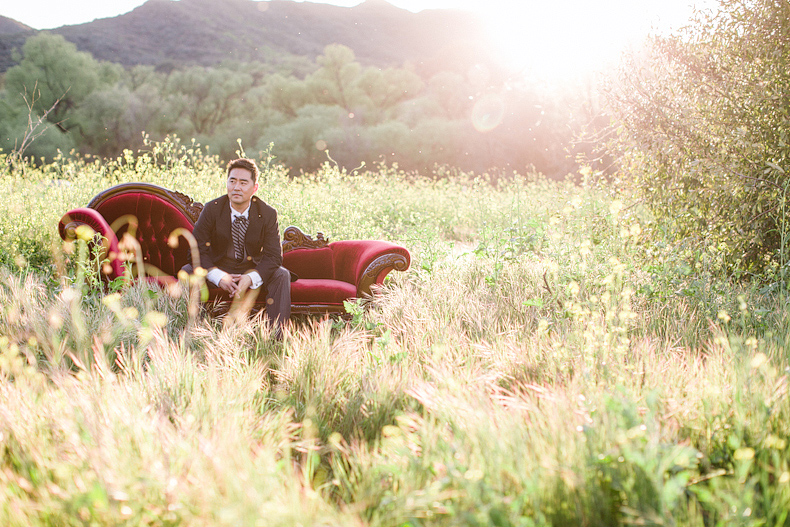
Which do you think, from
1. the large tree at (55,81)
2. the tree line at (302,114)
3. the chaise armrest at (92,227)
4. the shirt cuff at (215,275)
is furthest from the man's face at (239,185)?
the large tree at (55,81)

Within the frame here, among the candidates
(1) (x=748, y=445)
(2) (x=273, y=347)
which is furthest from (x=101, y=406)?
(1) (x=748, y=445)

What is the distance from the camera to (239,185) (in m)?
3.55

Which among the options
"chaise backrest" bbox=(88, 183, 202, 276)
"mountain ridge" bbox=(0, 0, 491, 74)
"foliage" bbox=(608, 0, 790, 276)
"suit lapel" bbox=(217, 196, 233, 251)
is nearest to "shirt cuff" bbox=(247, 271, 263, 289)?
"suit lapel" bbox=(217, 196, 233, 251)

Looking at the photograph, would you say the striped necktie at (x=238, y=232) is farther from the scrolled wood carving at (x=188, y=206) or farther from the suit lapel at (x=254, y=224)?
the scrolled wood carving at (x=188, y=206)

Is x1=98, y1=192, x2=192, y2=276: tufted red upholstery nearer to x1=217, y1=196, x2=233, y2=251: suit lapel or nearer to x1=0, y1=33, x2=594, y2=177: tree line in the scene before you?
x1=217, y1=196, x2=233, y2=251: suit lapel

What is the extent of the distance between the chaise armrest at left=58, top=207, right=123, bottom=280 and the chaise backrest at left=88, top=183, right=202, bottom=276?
0.35 m

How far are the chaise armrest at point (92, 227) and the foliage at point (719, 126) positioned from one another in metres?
4.30

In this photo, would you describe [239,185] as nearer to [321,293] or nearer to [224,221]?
[224,221]

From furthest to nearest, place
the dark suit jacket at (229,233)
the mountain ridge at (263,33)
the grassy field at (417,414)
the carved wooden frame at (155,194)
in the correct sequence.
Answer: the mountain ridge at (263,33), the carved wooden frame at (155,194), the dark suit jacket at (229,233), the grassy field at (417,414)

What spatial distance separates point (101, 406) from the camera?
169 cm

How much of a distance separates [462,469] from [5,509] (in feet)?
4.14

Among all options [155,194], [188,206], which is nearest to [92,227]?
[155,194]

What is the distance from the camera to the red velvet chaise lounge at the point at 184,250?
3.71m

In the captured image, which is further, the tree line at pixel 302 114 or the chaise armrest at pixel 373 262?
the tree line at pixel 302 114
